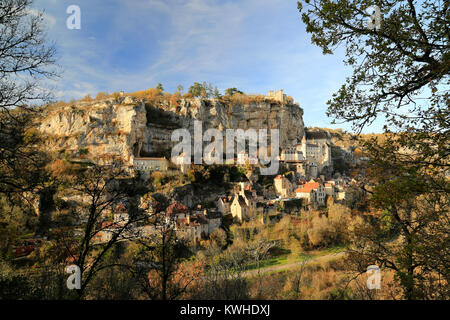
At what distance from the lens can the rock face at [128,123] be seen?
3847 cm

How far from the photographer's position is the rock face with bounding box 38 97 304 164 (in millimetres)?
38469

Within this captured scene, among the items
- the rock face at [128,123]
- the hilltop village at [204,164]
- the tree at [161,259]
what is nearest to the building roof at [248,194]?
the hilltop village at [204,164]

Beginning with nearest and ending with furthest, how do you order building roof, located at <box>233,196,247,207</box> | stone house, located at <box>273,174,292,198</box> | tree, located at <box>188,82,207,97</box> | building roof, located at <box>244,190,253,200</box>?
building roof, located at <box>233,196,247,207</box> → building roof, located at <box>244,190,253,200</box> → stone house, located at <box>273,174,292,198</box> → tree, located at <box>188,82,207,97</box>

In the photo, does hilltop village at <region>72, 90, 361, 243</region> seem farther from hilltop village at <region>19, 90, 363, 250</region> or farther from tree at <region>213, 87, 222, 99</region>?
tree at <region>213, 87, 222, 99</region>

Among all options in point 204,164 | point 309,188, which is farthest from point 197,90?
point 309,188

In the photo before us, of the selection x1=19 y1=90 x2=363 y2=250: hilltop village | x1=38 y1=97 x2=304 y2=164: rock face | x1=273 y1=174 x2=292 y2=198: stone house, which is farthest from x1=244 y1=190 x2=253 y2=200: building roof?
x1=38 y1=97 x2=304 y2=164: rock face

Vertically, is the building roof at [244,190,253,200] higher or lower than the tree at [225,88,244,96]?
lower

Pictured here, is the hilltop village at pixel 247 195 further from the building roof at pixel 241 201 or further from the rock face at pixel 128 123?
the rock face at pixel 128 123

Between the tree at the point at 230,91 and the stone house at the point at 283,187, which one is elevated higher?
the tree at the point at 230,91

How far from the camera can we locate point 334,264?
18078 millimetres

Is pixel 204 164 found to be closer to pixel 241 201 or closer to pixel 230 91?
pixel 241 201
